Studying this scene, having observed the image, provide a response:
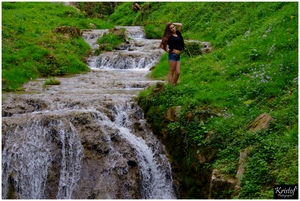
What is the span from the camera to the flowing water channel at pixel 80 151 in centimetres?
767

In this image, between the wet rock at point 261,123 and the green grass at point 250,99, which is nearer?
the green grass at point 250,99

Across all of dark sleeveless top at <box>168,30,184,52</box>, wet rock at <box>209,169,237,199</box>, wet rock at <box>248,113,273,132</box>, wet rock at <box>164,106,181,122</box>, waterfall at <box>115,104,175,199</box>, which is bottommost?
waterfall at <box>115,104,175,199</box>

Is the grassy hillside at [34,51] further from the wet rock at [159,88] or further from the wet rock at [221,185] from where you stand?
the wet rock at [221,185]

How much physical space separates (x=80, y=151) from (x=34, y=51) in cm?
900

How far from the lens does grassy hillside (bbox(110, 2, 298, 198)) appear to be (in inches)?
252

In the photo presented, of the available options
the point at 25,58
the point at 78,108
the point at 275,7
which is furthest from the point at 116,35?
the point at 78,108

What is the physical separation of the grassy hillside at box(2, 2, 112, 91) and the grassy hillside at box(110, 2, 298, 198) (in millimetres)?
4596

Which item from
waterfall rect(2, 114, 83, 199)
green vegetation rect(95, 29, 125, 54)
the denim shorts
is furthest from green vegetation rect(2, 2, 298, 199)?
waterfall rect(2, 114, 83, 199)

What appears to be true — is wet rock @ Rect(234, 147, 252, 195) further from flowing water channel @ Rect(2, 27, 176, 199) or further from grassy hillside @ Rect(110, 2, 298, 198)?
flowing water channel @ Rect(2, 27, 176, 199)

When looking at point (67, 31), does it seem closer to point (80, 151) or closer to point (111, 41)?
point (111, 41)

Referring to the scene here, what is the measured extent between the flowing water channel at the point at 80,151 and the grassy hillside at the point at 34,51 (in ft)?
11.7

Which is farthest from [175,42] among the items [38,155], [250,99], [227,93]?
[38,155]

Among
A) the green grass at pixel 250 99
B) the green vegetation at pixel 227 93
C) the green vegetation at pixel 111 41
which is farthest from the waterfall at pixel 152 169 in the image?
the green vegetation at pixel 111 41

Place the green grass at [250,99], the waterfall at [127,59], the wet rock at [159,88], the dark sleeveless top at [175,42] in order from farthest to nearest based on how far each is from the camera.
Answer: the waterfall at [127,59] < the wet rock at [159,88] < the dark sleeveless top at [175,42] < the green grass at [250,99]
